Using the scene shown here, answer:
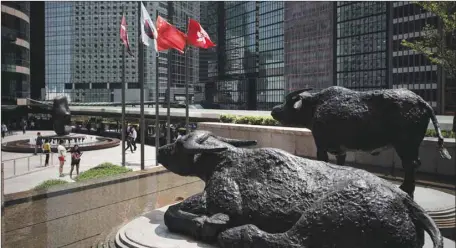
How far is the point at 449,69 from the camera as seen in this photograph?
16.7 m

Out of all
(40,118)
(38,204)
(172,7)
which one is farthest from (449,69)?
(40,118)

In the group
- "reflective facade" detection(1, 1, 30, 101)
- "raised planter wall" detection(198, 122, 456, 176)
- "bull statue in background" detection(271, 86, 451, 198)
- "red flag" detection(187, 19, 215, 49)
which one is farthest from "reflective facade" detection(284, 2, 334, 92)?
"bull statue in background" detection(271, 86, 451, 198)

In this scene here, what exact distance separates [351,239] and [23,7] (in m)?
48.3

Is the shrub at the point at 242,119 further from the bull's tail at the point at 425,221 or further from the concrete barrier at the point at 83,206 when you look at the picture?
the bull's tail at the point at 425,221

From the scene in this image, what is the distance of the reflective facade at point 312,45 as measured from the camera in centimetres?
8288

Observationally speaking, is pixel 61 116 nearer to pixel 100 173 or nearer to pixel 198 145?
pixel 100 173

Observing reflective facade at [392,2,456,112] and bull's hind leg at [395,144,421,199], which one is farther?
reflective facade at [392,2,456,112]

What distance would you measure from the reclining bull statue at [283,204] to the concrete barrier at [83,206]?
257 centimetres

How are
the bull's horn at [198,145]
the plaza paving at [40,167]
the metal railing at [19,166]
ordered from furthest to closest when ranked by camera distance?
the metal railing at [19,166] → the plaza paving at [40,167] → the bull's horn at [198,145]

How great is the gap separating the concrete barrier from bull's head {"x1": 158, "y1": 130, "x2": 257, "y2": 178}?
2176 millimetres

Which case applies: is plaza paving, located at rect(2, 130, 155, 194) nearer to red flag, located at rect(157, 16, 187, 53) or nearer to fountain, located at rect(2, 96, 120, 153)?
fountain, located at rect(2, 96, 120, 153)

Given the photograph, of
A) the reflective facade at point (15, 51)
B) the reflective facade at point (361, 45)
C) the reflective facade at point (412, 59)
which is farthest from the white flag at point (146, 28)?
the reflective facade at point (361, 45)

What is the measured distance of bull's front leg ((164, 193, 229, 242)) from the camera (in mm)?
5250

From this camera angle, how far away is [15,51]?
4291cm
